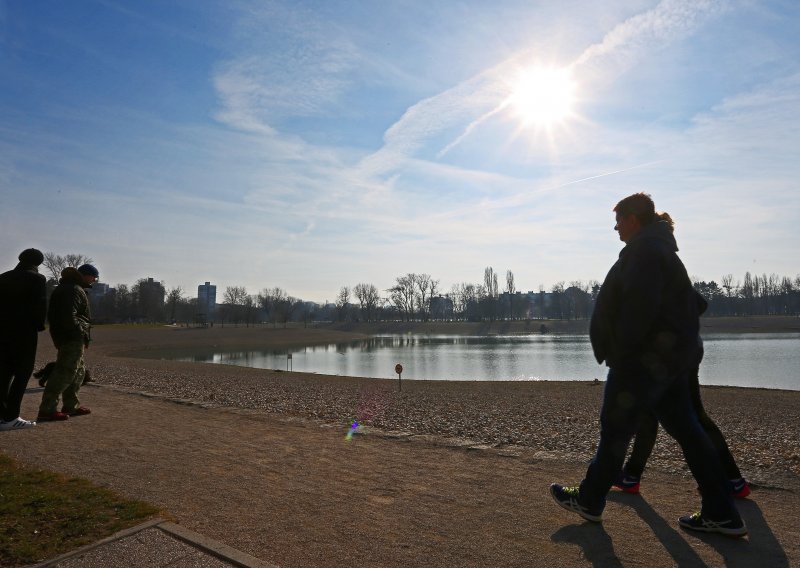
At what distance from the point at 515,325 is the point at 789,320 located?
45.3 meters

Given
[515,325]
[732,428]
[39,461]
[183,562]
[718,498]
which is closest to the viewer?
[183,562]

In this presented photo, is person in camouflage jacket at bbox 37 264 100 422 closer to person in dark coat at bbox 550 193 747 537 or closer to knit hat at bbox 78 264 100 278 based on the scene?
knit hat at bbox 78 264 100 278

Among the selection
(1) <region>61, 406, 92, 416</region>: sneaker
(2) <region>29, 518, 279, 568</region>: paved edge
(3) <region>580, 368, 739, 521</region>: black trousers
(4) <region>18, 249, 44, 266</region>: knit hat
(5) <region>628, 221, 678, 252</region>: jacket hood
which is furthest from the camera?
(1) <region>61, 406, 92, 416</region>: sneaker

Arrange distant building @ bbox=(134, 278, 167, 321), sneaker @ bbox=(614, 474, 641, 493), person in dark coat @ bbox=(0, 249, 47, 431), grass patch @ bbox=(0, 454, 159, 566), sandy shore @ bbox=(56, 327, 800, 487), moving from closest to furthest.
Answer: grass patch @ bbox=(0, 454, 159, 566) → sneaker @ bbox=(614, 474, 641, 493) → sandy shore @ bbox=(56, 327, 800, 487) → person in dark coat @ bbox=(0, 249, 47, 431) → distant building @ bbox=(134, 278, 167, 321)

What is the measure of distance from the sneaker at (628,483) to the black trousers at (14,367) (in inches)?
228

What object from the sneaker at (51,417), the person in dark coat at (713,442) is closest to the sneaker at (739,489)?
the person in dark coat at (713,442)

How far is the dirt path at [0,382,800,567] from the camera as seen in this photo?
294 centimetres

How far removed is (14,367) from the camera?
5645mm

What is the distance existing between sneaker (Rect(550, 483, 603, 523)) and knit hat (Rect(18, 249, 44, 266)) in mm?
5914

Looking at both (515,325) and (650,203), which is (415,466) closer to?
(650,203)

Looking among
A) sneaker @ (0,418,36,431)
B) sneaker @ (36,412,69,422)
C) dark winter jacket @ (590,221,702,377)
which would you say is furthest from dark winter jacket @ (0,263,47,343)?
dark winter jacket @ (590,221,702,377)

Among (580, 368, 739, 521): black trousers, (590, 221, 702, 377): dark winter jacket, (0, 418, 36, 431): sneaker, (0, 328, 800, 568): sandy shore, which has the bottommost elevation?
(0, 328, 800, 568): sandy shore

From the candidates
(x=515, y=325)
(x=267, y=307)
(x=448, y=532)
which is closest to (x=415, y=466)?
(x=448, y=532)

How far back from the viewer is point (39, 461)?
4.80 m
